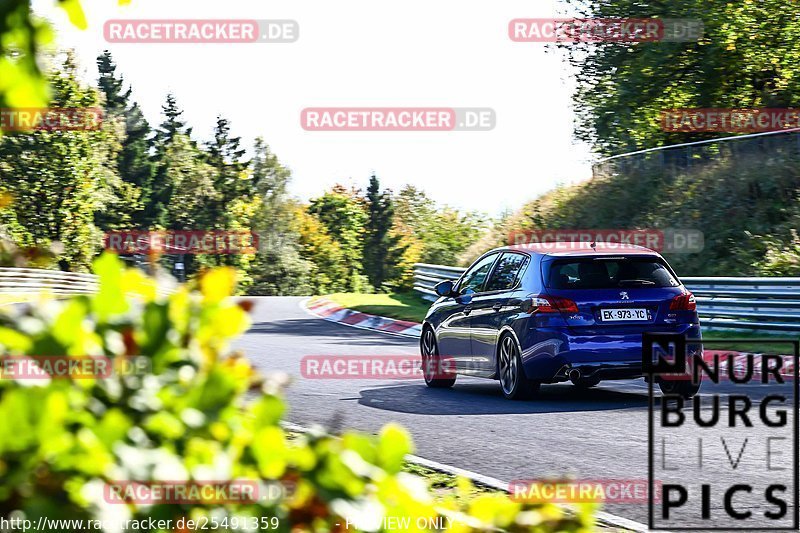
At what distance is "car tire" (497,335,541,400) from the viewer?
12227 millimetres

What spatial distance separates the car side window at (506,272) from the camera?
41.7 feet

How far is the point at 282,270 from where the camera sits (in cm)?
12094

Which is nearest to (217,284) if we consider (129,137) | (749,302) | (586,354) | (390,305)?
(586,354)

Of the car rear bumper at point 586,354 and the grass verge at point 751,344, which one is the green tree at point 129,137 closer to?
the grass verge at point 751,344

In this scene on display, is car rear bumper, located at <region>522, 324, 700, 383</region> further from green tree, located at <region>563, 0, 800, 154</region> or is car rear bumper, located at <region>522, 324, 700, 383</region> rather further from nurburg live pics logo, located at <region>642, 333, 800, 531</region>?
green tree, located at <region>563, 0, 800, 154</region>

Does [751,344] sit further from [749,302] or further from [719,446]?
[719,446]

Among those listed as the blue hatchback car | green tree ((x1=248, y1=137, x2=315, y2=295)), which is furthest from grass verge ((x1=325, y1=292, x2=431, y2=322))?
green tree ((x1=248, y1=137, x2=315, y2=295))

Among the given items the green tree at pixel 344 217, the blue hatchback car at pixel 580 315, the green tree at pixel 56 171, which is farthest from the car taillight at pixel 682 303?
the green tree at pixel 344 217

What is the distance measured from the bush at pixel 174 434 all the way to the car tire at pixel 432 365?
12.1 m

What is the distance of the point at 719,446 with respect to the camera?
9.19 meters

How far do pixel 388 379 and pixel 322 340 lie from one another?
20.4ft

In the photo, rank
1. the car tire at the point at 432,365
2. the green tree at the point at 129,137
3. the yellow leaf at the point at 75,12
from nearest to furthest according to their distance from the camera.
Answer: the yellow leaf at the point at 75,12, the car tire at the point at 432,365, the green tree at the point at 129,137

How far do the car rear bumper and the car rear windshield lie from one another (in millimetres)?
525

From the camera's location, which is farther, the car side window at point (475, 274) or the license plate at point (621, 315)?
the car side window at point (475, 274)
